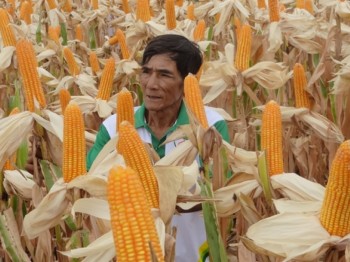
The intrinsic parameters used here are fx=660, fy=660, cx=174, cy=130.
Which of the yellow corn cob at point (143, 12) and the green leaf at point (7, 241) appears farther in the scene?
the yellow corn cob at point (143, 12)

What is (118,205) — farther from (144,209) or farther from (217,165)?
(217,165)

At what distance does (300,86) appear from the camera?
3.22 meters

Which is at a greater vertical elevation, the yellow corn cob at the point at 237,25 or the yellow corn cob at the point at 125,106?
the yellow corn cob at the point at 237,25

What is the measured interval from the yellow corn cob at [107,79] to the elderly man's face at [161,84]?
1.93 feet

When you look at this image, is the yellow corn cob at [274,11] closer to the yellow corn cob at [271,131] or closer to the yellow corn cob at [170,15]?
the yellow corn cob at [170,15]

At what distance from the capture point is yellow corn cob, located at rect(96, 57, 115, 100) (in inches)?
149

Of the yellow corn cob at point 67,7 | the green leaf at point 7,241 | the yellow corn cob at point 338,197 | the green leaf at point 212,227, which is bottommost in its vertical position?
the green leaf at point 7,241

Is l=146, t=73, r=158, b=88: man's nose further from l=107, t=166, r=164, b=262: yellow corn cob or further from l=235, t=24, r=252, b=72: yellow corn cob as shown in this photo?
l=107, t=166, r=164, b=262: yellow corn cob

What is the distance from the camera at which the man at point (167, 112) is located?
3.07m

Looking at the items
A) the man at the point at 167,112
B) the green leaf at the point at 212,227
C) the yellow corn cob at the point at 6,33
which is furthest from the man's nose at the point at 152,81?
the yellow corn cob at the point at 6,33

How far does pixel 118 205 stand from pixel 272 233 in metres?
0.62

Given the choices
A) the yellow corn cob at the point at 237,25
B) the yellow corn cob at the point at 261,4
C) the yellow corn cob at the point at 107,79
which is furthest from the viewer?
the yellow corn cob at the point at 261,4

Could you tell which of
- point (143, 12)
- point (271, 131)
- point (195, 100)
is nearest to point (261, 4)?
point (143, 12)

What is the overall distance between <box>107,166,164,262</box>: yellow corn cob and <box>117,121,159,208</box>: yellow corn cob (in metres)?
0.33
